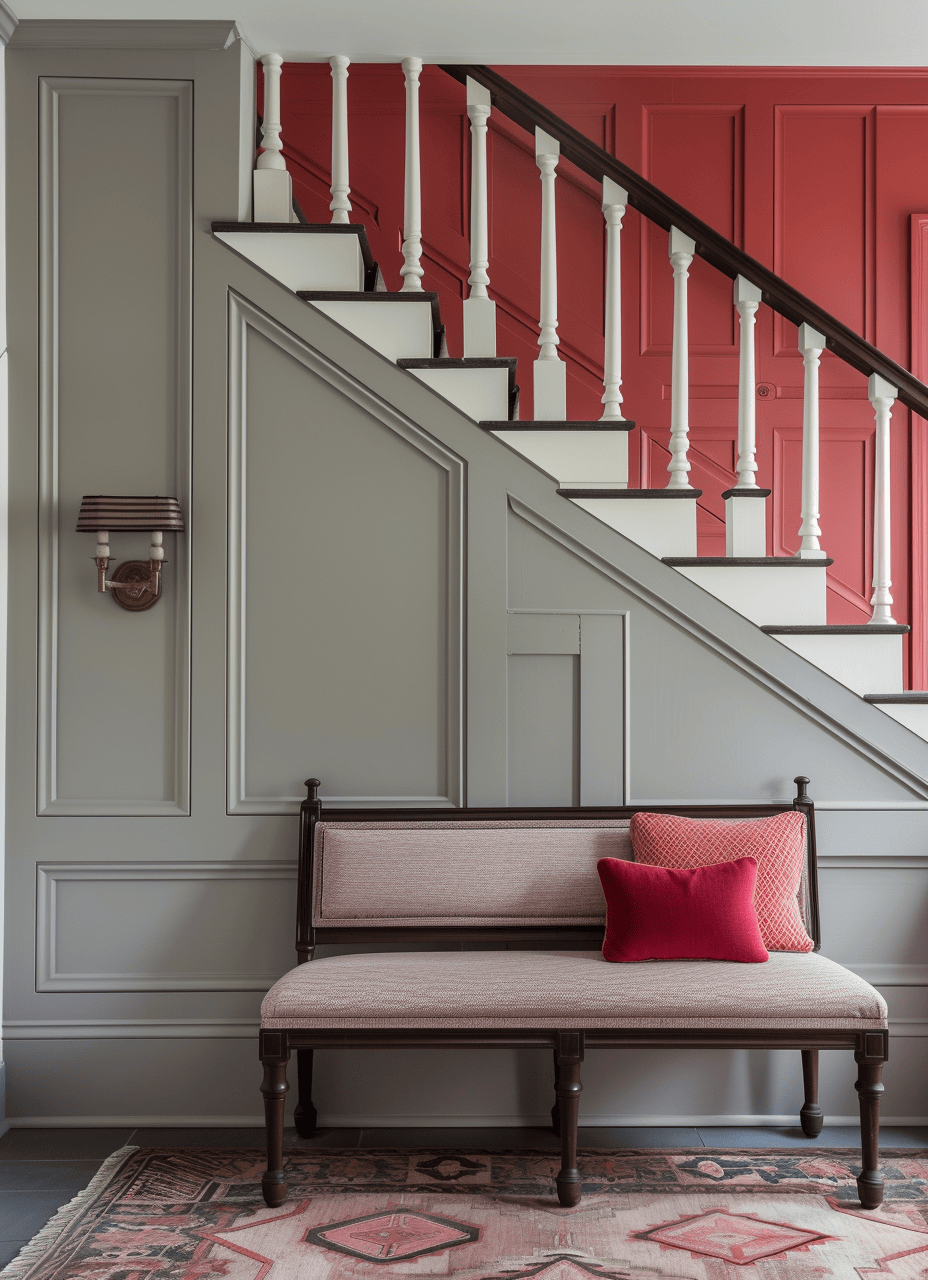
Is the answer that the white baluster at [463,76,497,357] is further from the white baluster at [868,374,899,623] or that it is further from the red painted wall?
the white baluster at [868,374,899,623]

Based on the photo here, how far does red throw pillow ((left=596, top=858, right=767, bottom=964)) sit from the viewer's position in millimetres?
2564

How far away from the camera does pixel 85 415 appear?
2957 millimetres

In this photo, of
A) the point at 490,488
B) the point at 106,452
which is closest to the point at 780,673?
the point at 490,488

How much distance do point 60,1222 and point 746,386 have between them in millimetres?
2940

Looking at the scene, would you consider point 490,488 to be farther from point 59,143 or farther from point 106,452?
point 59,143

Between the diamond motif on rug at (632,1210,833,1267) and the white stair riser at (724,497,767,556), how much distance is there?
5.90ft

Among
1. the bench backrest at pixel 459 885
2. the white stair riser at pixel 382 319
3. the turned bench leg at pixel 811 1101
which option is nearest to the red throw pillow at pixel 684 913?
the bench backrest at pixel 459 885

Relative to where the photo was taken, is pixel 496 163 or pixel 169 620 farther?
pixel 496 163

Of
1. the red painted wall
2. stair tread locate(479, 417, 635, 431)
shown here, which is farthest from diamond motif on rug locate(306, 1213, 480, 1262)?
the red painted wall

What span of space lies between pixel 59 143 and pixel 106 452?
0.95m

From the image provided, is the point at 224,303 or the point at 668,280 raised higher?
the point at 668,280

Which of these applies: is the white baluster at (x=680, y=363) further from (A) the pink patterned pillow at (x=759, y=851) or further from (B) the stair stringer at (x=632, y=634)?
(A) the pink patterned pillow at (x=759, y=851)

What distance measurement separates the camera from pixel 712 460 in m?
3.84

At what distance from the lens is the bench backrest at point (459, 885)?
2789 mm
